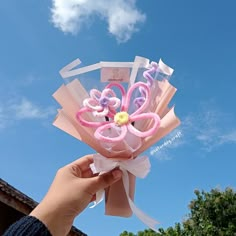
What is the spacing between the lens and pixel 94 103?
188cm

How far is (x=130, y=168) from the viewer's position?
175 cm

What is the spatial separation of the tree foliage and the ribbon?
14.6 m

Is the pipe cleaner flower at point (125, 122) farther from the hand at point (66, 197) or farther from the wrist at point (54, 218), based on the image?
the wrist at point (54, 218)

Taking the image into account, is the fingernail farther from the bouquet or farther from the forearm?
the forearm

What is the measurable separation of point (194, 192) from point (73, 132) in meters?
16.4

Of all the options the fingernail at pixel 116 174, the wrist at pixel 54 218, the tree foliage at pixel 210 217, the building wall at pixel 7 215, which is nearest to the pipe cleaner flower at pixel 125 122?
the fingernail at pixel 116 174

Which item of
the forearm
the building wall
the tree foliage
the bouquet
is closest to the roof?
the building wall

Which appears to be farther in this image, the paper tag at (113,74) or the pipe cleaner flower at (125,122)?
the paper tag at (113,74)

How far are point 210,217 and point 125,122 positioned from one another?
1564 centimetres

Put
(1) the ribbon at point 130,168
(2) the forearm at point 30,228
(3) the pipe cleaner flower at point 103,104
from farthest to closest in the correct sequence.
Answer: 1. (3) the pipe cleaner flower at point 103,104
2. (1) the ribbon at point 130,168
3. (2) the forearm at point 30,228

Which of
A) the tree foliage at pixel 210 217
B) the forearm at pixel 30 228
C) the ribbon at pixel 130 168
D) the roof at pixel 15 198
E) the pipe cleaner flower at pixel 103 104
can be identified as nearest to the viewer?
the forearm at pixel 30 228

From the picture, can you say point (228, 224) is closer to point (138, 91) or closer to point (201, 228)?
point (201, 228)

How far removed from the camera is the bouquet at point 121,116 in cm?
176

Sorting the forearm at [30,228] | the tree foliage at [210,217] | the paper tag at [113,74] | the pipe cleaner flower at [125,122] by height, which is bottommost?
the forearm at [30,228]
